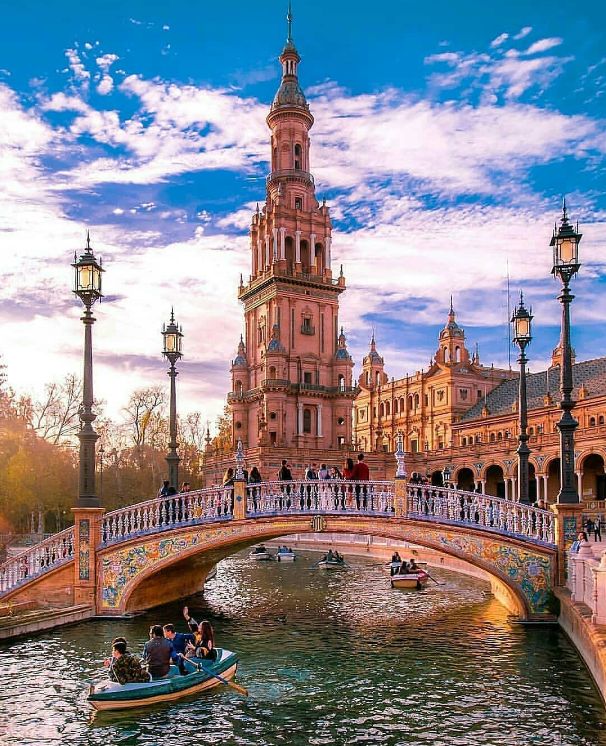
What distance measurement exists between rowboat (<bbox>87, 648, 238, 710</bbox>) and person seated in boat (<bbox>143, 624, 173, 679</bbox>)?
0.16 m

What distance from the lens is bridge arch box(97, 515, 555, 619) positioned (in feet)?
66.9

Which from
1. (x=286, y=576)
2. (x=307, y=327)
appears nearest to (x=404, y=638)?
(x=286, y=576)

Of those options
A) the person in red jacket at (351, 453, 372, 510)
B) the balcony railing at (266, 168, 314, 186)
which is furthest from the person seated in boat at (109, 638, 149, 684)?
the balcony railing at (266, 168, 314, 186)

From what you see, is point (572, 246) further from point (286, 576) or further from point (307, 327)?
point (307, 327)

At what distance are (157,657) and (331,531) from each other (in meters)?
8.22

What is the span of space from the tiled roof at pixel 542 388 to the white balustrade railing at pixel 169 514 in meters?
46.6

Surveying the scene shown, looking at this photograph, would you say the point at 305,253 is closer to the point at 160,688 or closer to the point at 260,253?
the point at 260,253

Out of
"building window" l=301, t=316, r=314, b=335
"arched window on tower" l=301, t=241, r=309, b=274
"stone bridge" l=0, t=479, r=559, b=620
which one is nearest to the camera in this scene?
"stone bridge" l=0, t=479, r=559, b=620

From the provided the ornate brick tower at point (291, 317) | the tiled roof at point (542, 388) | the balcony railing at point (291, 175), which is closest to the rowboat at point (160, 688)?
the tiled roof at point (542, 388)

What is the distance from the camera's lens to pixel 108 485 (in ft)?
225

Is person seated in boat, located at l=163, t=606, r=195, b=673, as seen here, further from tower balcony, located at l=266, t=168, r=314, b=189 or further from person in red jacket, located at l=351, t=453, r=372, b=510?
→ tower balcony, located at l=266, t=168, r=314, b=189

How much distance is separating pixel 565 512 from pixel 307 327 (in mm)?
57197

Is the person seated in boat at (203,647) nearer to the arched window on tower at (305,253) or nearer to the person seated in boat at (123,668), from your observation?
the person seated in boat at (123,668)

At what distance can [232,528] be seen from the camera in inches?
873
